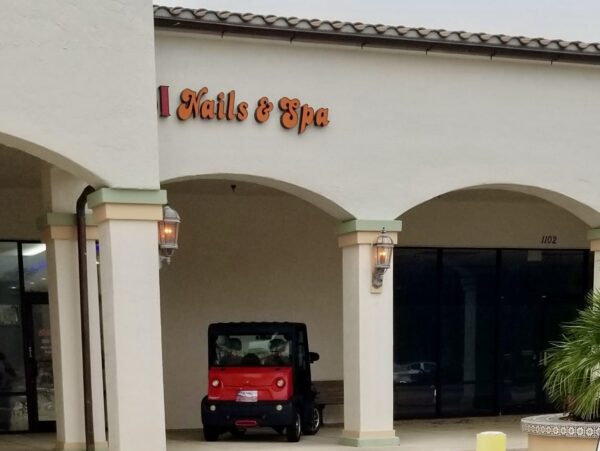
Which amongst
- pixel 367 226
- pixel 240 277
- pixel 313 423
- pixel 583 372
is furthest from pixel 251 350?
pixel 583 372

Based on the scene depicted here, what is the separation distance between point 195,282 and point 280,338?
8.28ft

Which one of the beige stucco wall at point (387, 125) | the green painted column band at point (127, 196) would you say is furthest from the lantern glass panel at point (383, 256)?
the green painted column band at point (127, 196)

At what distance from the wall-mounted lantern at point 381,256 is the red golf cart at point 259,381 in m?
2.21

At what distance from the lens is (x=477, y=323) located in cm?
1788

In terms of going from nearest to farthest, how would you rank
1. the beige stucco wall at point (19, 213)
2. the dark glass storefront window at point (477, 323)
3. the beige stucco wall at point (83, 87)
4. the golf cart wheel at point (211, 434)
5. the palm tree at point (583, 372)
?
the palm tree at point (583, 372) < the beige stucco wall at point (83, 87) < the golf cart wheel at point (211, 434) < the beige stucco wall at point (19, 213) < the dark glass storefront window at point (477, 323)

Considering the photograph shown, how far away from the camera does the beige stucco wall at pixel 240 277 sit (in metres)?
15.9

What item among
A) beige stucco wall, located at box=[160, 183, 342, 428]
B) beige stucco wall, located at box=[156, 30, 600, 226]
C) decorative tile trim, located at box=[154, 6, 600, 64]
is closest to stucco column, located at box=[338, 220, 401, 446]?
→ beige stucco wall, located at box=[156, 30, 600, 226]

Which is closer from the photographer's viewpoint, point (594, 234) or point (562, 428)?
point (562, 428)

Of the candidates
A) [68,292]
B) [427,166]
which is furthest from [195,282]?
[427,166]

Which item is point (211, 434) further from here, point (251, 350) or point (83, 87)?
point (83, 87)

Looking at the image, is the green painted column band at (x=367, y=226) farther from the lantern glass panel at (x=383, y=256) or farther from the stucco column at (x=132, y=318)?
the stucco column at (x=132, y=318)

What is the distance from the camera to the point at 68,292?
39.4 feet

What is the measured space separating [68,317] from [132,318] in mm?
1784

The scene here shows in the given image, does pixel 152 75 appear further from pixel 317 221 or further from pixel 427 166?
pixel 317 221
